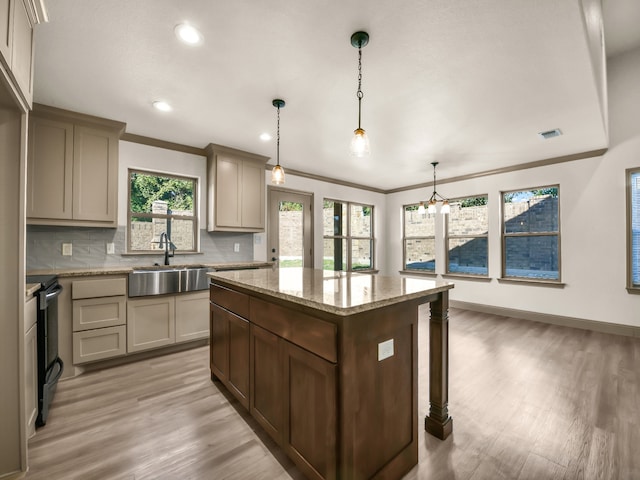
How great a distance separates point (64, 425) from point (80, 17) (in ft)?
8.53

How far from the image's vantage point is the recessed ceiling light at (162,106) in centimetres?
269

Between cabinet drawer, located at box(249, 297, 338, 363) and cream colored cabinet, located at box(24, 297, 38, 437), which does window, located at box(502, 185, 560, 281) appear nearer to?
cabinet drawer, located at box(249, 297, 338, 363)

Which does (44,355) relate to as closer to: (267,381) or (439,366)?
(267,381)

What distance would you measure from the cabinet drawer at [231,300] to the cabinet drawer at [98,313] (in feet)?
3.90

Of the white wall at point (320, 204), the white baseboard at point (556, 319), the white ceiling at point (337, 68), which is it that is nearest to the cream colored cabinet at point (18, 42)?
the white ceiling at point (337, 68)

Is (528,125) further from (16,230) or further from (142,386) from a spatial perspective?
(142,386)

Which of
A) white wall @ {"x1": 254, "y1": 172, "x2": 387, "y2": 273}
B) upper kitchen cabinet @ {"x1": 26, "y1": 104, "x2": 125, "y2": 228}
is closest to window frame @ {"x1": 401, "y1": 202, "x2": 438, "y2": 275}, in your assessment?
white wall @ {"x1": 254, "y1": 172, "x2": 387, "y2": 273}

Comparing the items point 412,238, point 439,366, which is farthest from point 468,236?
point 439,366

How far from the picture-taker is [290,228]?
5.05 m

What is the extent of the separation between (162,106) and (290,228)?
2724 mm

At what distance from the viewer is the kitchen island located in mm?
1206

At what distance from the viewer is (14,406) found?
1493mm

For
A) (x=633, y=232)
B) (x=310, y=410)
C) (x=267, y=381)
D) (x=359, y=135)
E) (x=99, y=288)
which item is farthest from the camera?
(x=633, y=232)

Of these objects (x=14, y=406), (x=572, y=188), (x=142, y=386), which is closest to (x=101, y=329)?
(x=142, y=386)
